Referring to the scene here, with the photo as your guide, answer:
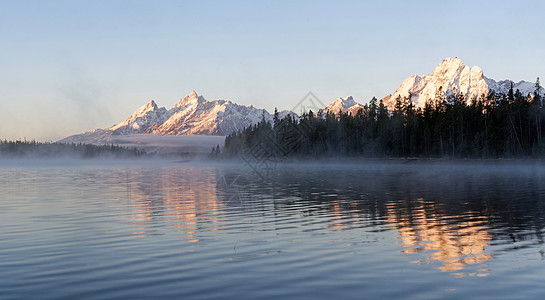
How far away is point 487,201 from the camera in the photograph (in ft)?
163

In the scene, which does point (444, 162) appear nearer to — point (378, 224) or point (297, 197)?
point (297, 197)

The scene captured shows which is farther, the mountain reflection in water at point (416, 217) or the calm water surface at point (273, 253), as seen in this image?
the mountain reflection in water at point (416, 217)

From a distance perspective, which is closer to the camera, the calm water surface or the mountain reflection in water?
the calm water surface

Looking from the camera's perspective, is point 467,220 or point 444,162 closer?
point 467,220

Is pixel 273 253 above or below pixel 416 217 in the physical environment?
above

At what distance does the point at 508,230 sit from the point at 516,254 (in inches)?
303

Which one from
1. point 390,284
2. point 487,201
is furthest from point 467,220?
point 390,284

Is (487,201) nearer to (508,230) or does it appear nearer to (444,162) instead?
(508,230)

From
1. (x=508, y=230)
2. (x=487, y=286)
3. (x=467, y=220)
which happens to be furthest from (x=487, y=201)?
(x=487, y=286)

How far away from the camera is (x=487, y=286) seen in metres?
17.9

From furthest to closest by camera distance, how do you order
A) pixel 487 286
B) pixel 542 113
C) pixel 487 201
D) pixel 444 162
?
pixel 444 162 → pixel 542 113 → pixel 487 201 → pixel 487 286

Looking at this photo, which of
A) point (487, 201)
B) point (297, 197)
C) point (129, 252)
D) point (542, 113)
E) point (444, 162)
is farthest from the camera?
point (444, 162)

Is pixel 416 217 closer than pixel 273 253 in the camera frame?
No

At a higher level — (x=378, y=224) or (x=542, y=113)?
(x=542, y=113)
